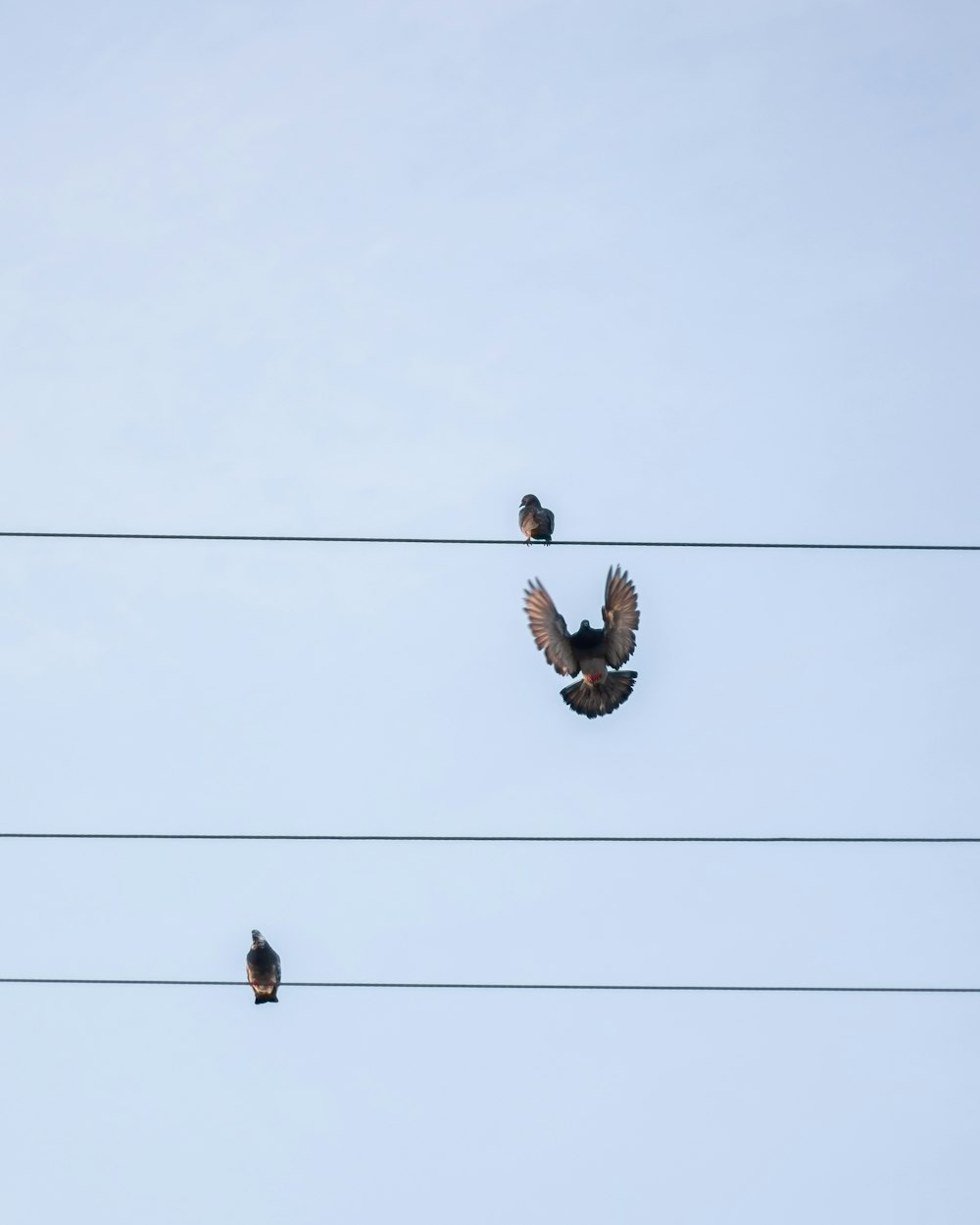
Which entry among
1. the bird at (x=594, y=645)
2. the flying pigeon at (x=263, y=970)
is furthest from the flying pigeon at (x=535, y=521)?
the flying pigeon at (x=263, y=970)

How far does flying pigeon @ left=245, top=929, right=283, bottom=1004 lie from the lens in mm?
19000

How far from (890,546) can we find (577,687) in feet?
15.0

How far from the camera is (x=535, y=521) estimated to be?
734 inches

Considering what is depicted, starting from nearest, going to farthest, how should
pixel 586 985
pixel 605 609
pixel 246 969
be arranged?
pixel 586 985, pixel 605 609, pixel 246 969

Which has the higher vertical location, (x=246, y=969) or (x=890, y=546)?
(x=890, y=546)

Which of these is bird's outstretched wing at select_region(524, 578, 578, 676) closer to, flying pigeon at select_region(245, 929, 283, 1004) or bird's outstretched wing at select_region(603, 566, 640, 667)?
bird's outstretched wing at select_region(603, 566, 640, 667)

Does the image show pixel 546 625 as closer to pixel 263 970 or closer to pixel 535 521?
pixel 535 521

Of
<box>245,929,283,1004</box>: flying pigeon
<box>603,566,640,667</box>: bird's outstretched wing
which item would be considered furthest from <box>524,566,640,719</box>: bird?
<box>245,929,283,1004</box>: flying pigeon

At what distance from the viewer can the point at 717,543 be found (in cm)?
1403

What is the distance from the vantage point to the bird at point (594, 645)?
17.7 meters

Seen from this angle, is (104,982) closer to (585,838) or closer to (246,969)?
(585,838)

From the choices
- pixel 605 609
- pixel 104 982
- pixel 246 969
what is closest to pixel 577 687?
pixel 605 609

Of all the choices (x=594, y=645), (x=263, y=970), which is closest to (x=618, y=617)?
(x=594, y=645)

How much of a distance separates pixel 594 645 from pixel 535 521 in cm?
118
